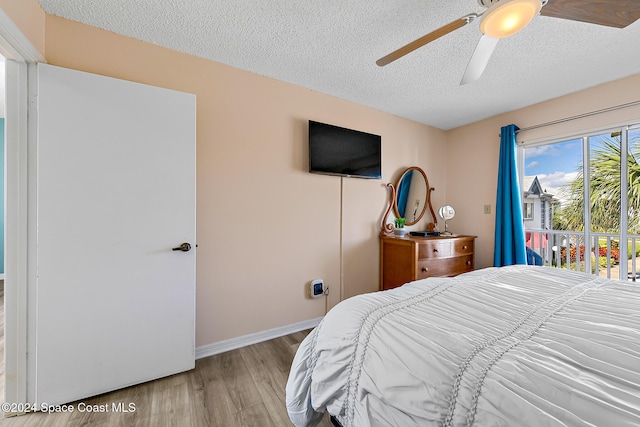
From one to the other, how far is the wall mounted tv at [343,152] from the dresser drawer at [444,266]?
103cm

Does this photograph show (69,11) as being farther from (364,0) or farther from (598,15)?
(598,15)

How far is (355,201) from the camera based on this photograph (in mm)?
2691

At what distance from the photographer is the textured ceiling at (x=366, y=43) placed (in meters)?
1.46

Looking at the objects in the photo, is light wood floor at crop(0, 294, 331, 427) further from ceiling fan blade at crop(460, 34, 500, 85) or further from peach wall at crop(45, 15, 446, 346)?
ceiling fan blade at crop(460, 34, 500, 85)

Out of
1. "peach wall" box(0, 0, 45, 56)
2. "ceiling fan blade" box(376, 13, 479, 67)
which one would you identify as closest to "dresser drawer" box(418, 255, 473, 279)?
"ceiling fan blade" box(376, 13, 479, 67)

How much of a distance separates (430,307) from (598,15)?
154cm

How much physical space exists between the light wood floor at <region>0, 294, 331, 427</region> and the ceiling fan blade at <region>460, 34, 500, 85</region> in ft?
6.83

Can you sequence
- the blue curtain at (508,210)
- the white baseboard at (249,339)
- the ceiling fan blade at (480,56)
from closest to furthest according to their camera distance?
the ceiling fan blade at (480,56), the white baseboard at (249,339), the blue curtain at (508,210)

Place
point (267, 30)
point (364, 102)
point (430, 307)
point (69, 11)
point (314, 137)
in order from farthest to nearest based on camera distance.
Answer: point (364, 102) → point (314, 137) → point (267, 30) → point (69, 11) → point (430, 307)

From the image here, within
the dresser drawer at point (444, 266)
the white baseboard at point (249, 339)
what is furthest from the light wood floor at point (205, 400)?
the dresser drawer at point (444, 266)

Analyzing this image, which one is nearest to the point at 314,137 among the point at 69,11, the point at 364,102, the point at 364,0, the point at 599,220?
the point at 364,102

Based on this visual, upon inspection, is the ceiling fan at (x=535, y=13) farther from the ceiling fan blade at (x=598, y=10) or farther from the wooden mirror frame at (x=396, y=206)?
the wooden mirror frame at (x=396, y=206)

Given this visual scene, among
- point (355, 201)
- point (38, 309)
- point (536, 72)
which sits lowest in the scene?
point (38, 309)

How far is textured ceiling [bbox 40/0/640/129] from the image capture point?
1.46 metres
